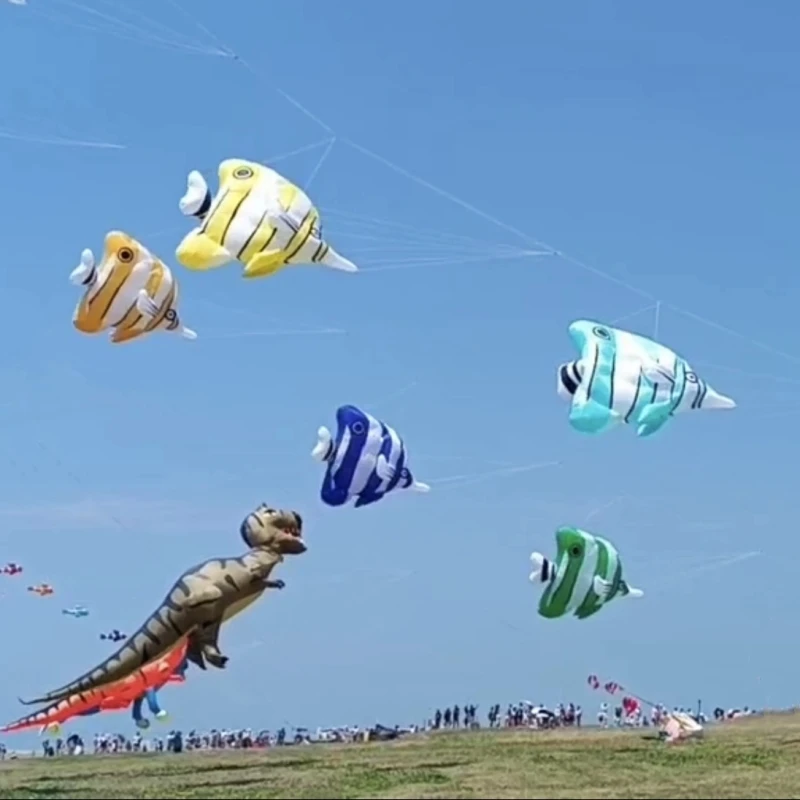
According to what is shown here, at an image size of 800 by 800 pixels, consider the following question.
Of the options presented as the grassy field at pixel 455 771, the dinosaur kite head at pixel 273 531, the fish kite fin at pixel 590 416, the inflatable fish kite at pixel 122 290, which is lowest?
the grassy field at pixel 455 771

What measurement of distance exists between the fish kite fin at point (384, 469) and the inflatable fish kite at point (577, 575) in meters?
2.28

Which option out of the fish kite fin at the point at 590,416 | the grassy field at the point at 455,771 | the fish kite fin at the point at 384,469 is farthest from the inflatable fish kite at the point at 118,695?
the fish kite fin at the point at 590,416

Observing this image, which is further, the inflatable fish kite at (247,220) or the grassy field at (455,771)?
the inflatable fish kite at (247,220)

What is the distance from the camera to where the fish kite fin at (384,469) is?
17.8 metres

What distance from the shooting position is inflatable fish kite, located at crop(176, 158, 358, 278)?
16453mm

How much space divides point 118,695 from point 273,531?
2.45 m

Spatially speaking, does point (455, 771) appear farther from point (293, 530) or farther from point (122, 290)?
point (122, 290)

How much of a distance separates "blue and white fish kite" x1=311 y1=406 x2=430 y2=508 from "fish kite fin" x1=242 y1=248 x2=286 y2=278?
207 centimetres

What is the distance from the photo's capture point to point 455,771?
16.2 metres

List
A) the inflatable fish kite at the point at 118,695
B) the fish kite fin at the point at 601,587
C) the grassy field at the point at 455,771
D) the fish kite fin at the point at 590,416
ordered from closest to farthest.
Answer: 1. the grassy field at the point at 455,771
2. the inflatable fish kite at the point at 118,695
3. the fish kite fin at the point at 590,416
4. the fish kite fin at the point at 601,587

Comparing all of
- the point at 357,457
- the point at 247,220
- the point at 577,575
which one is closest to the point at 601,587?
the point at 577,575

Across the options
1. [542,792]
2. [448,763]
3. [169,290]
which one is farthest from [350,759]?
[169,290]

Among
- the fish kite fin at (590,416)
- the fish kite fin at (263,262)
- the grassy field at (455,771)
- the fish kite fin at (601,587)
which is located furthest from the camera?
the fish kite fin at (601,587)

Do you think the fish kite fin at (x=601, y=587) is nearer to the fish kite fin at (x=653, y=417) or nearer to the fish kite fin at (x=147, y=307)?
Result: the fish kite fin at (x=653, y=417)
